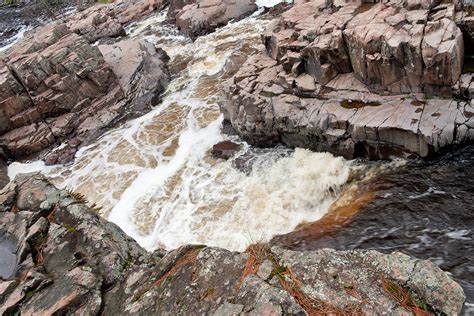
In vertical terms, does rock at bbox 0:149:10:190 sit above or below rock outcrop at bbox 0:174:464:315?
below

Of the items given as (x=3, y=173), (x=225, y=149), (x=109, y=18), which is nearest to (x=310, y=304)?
(x=225, y=149)

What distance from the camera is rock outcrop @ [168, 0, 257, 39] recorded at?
3244cm

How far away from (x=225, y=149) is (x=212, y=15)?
18.7 metres

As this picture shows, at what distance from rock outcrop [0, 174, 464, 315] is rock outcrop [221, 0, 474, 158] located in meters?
8.61

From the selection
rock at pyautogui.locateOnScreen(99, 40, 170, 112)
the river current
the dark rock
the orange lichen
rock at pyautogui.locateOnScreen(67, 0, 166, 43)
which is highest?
rock at pyautogui.locateOnScreen(67, 0, 166, 43)

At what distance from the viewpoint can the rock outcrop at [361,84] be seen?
13109mm

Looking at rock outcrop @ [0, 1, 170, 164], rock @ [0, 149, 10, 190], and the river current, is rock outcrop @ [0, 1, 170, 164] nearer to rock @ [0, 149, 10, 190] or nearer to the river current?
rock @ [0, 149, 10, 190]

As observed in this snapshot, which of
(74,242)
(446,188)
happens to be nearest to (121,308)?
(74,242)

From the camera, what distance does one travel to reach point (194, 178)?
695 inches

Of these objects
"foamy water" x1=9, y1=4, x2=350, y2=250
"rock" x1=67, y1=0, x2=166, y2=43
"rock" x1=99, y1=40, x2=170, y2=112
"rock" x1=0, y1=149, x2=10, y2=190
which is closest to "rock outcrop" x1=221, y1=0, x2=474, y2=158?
"foamy water" x1=9, y1=4, x2=350, y2=250

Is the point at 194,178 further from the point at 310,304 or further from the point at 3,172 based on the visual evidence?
the point at 3,172

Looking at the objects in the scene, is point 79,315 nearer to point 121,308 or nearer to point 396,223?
point 121,308

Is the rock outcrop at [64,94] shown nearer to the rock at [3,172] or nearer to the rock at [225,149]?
the rock at [3,172]

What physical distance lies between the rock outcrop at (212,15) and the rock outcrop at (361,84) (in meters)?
14.1
